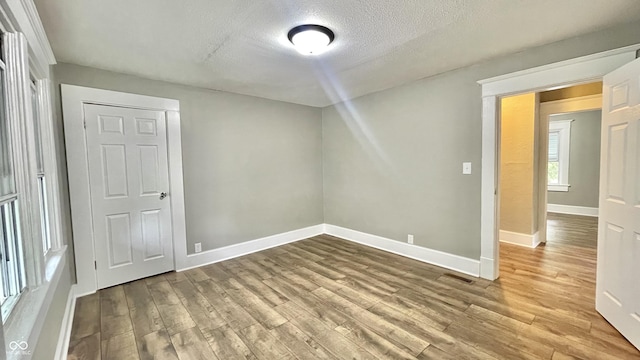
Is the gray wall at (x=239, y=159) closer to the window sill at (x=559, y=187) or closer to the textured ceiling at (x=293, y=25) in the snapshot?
the textured ceiling at (x=293, y=25)

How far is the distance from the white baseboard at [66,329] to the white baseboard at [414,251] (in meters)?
3.34

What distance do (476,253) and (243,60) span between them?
318 cm

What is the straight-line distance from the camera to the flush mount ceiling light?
1.94 m

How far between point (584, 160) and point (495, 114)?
5.39 metres

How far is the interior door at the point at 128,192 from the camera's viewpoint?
2.71m

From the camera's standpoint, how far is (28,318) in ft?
4.06

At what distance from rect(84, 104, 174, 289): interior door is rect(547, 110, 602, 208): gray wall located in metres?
8.29

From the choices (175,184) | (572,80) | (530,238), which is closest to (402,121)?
(572,80)

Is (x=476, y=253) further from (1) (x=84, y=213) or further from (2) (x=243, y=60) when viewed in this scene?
(1) (x=84, y=213)

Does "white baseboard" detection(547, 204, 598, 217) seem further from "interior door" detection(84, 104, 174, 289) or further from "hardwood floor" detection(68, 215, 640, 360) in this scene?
"interior door" detection(84, 104, 174, 289)

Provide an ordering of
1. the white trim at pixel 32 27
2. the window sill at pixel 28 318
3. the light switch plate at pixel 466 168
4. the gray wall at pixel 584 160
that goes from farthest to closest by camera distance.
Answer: the gray wall at pixel 584 160 → the light switch plate at pixel 466 168 → the white trim at pixel 32 27 → the window sill at pixel 28 318

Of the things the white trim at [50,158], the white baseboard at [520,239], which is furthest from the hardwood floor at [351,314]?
the white trim at [50,158]

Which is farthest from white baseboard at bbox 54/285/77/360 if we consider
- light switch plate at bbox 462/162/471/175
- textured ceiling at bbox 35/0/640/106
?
light switch plate at bbox 462/162/471/175

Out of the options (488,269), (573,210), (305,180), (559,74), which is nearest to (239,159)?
(305,180)
